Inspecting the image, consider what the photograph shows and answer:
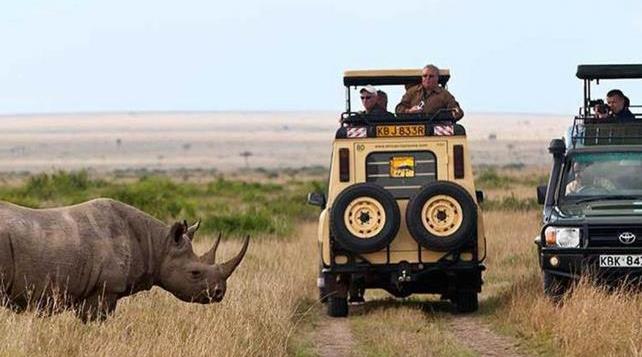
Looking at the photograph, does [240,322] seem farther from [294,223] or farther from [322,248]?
[294,223]

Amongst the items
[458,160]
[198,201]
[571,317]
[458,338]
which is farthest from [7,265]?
[198,201]

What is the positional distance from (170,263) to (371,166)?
3.51m

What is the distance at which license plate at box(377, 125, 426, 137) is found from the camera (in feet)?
57.4

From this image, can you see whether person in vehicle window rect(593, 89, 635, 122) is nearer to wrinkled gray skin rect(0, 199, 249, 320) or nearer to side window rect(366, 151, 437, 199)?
side window rect(366, 151, 437, 199)

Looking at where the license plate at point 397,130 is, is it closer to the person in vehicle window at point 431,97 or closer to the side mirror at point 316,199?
the person in vehicle window at point 431,97

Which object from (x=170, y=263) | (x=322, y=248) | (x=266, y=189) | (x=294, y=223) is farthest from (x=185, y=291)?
(x=266, y=189)

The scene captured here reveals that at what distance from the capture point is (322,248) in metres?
17.3

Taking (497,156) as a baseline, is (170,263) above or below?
Result: above

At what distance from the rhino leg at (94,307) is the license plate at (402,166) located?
14.8 ft

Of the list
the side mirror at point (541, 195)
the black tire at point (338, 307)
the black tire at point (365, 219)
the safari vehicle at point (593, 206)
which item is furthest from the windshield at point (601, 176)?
the black tire at point (338, 307)

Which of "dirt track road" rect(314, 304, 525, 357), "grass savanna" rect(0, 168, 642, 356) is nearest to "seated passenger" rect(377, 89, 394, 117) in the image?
"grass savanna" rect(0, 168, 642, 356)

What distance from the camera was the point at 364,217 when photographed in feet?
55.5

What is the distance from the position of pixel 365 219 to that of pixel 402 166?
929 millimetres

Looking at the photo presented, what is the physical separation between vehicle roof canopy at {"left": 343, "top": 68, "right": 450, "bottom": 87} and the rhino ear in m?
4.45
